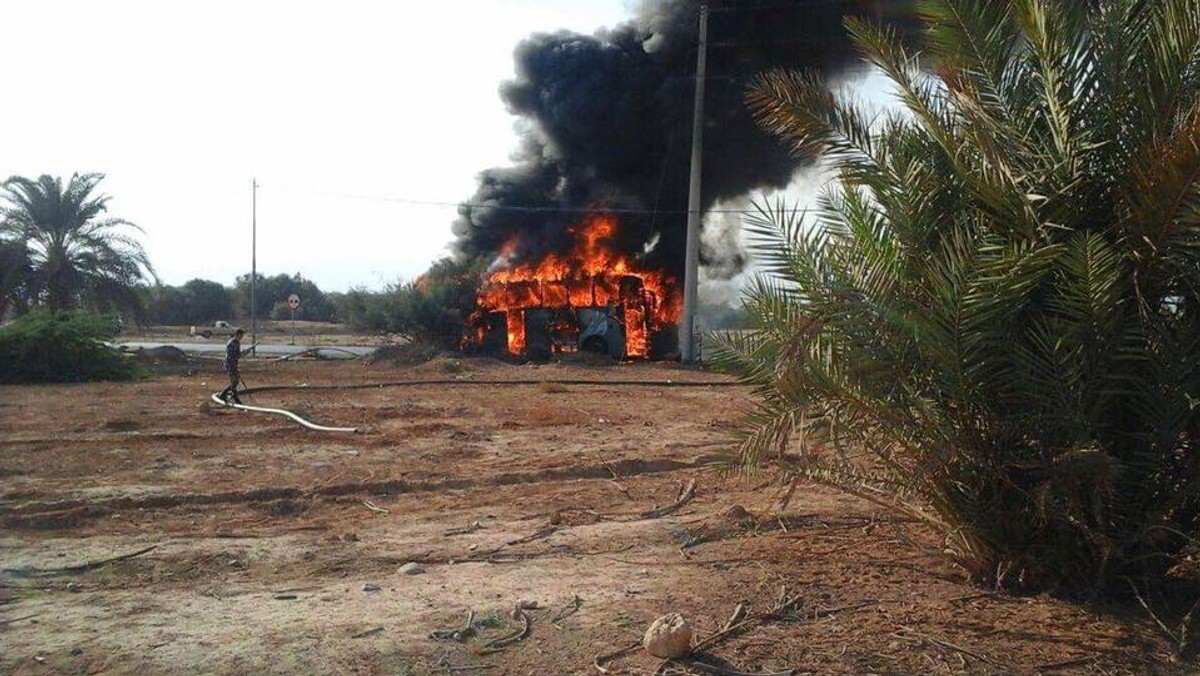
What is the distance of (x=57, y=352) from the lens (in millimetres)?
23500

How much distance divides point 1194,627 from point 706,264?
32.8 m

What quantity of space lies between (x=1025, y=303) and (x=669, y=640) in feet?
8.73

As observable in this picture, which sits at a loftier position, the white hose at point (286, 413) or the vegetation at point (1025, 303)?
the vegetation at point (1025, 303)

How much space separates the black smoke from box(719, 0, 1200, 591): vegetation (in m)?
26.2

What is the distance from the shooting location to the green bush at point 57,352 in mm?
23109

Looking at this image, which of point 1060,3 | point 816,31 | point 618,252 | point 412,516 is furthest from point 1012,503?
point 618,252

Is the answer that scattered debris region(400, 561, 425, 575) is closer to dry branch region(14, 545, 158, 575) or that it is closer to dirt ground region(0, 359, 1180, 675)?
dirt ground region(0, 359, 1180, 675)

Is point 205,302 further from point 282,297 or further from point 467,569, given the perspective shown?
point 467,569

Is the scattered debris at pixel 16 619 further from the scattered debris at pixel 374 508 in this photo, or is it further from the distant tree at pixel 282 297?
the distant tree at pixel 282 297

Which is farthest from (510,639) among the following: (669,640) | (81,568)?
(81,568)

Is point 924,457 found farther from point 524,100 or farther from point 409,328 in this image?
point 524,100

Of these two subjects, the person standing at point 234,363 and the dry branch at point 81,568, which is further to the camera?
the person standing at point 234,363

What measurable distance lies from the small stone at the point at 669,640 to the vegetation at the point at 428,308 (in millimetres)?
30715

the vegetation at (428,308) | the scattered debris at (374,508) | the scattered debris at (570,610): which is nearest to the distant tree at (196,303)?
the vegetation at (428,308)
